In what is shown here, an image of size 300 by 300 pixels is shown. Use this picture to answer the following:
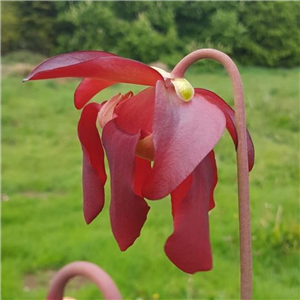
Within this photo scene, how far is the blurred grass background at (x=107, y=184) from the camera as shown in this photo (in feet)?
4.31

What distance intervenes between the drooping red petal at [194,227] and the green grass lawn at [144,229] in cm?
45

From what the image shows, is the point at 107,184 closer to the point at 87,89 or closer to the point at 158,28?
the point at 87,89

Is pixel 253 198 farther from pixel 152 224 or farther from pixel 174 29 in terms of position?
pixel 174 29

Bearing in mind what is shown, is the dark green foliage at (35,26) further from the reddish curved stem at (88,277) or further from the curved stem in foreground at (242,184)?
the curved stem in foreground at (242,184)

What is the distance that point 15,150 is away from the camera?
2506mm

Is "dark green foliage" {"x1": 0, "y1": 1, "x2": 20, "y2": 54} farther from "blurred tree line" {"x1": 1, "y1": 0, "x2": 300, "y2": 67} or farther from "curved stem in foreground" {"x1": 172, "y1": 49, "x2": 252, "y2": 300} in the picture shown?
"curved stem in foreground" {"x1": 172, "y1": 49, "x2": 252, "y2": 300}

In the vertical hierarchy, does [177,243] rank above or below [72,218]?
above

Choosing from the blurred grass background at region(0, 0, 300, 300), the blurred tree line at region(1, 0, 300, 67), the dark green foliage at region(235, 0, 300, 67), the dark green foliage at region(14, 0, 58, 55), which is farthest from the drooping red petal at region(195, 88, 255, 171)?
the dark green foliage at region(14, 0, 58, 55)

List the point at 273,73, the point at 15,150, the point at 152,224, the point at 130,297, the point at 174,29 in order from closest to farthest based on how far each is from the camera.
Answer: the point at 130,297
the point at 152,224
the point at 15,150
the point at 273,73
the point at 174,29

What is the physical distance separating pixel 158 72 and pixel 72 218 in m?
1.52

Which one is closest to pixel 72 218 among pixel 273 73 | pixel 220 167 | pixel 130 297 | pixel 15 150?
pixel 130 297

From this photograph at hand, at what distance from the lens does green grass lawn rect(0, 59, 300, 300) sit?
1270 millimetres

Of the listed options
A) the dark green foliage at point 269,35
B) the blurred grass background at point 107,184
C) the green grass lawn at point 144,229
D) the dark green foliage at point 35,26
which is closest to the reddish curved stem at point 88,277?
the blurred grass background at point 107,184

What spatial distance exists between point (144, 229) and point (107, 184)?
0.33 m
